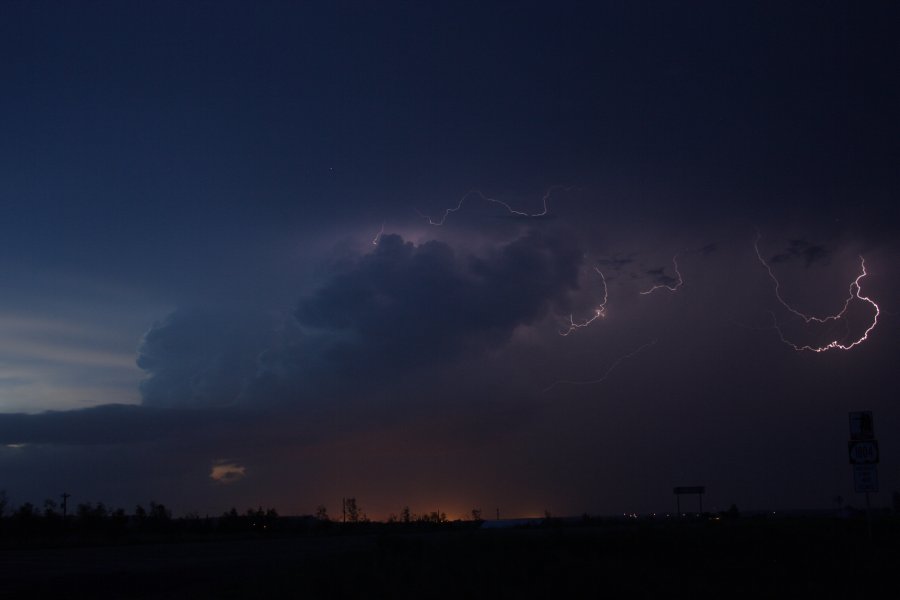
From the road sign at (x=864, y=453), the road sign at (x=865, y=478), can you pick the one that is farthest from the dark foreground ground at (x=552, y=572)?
the road sign at (x=864, y=453)

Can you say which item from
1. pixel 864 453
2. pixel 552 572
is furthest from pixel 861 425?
pixel 552 572

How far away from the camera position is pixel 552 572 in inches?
754

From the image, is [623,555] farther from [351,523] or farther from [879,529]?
[351,523]

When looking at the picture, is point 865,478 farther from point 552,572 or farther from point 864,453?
point 552,572

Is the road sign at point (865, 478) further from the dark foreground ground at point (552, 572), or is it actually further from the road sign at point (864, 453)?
the dark foreground ground at point (552, 572)

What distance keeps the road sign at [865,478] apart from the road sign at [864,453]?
172 millimetres

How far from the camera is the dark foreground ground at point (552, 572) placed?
675 inches

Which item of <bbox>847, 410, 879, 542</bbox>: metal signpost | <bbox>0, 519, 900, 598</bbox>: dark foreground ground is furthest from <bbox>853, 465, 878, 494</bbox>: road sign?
<bbox>0, 519, 900, 598</bbox>: dark foreground ground

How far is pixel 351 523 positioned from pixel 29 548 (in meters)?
50.5

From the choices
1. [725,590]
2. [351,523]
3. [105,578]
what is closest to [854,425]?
[725,590]

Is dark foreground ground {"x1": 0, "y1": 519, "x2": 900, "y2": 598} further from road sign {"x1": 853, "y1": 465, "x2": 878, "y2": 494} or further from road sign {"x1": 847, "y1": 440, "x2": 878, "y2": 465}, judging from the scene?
road sign {"x1": 847, "y1": 440, "x2": 878, "y2": 465}

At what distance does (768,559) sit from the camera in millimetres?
23078

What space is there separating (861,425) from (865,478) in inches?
57.0

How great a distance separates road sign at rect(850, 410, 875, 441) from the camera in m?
23.5
